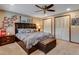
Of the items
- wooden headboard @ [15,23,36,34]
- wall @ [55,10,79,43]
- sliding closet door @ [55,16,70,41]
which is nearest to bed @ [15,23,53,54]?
wooden headboard @ [15,23,36,34]

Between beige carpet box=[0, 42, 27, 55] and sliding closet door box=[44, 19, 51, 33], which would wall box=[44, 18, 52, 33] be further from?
beige carpet box=[0, 42, 27, 55]

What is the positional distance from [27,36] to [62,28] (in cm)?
64

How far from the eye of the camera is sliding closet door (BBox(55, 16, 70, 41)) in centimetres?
147

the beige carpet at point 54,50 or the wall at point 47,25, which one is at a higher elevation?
the wall at point 47,25

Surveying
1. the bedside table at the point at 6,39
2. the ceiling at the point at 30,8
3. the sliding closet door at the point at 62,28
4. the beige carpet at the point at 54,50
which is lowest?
the beige carpet at the point at 54,50

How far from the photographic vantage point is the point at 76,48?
142 cm

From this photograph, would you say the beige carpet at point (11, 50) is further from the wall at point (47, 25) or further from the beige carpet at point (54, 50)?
the wall at point (47, 25)

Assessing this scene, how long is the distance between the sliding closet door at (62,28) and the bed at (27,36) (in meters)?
0.34

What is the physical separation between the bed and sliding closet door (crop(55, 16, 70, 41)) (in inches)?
13.5

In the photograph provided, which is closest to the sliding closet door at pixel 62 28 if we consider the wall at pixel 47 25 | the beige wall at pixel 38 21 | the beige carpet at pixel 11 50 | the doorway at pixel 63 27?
the doorway at pixel 63 27

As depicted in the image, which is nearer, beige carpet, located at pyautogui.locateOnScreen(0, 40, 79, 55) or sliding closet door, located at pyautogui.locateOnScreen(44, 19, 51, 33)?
beige carpet, located at pyautogui.locateOnScreen(0, 40, 79, 55)

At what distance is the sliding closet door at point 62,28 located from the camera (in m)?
1.47

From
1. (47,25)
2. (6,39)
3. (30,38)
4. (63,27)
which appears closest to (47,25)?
(47,25)
